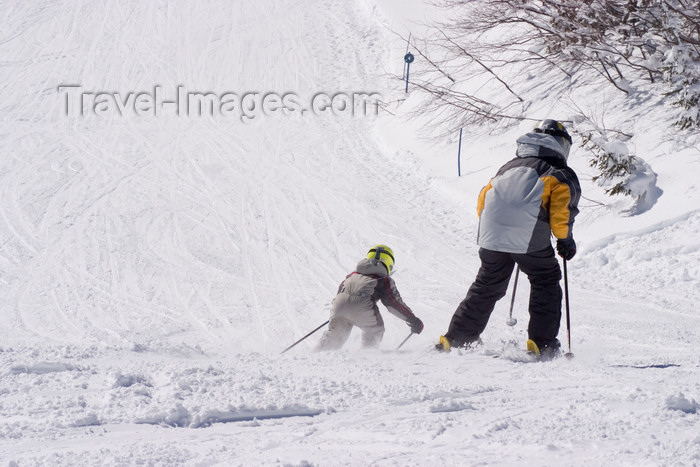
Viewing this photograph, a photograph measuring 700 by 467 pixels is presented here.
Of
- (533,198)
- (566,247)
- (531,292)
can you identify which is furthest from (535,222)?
(531,292)

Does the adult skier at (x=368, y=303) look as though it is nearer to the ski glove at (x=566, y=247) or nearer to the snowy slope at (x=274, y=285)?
the snowy slope at (x=274, y=285)

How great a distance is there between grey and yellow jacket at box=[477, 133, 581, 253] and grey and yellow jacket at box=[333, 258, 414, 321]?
1296 mm

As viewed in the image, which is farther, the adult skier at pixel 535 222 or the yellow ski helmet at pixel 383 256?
the yellow ski helmet at pixel 383 256

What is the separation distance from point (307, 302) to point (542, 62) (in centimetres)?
779

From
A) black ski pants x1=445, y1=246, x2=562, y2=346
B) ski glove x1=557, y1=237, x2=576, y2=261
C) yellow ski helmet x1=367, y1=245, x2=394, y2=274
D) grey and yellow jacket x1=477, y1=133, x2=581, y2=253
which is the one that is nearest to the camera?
grey and yellow jacket x1=477, y1=133, x2=581, y2=253

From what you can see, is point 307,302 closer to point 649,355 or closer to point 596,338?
point 596,338

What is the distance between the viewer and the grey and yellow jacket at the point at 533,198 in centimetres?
443

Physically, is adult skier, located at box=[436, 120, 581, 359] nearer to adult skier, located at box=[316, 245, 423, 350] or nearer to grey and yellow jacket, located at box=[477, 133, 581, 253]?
grey and yellow jacket, located at box=[477, 133, 581, 253]

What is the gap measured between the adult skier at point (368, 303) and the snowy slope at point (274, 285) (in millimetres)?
477

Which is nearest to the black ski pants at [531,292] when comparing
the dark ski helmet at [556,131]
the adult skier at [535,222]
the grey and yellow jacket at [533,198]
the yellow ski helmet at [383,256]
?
the adult skier at [535,222]

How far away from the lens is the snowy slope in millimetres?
2938

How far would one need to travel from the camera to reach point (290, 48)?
19.8 meters

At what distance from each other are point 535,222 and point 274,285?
14.5 ft

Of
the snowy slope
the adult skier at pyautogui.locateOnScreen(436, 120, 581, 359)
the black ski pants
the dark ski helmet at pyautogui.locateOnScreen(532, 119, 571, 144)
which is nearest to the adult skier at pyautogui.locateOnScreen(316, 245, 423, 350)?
the snowy slope
